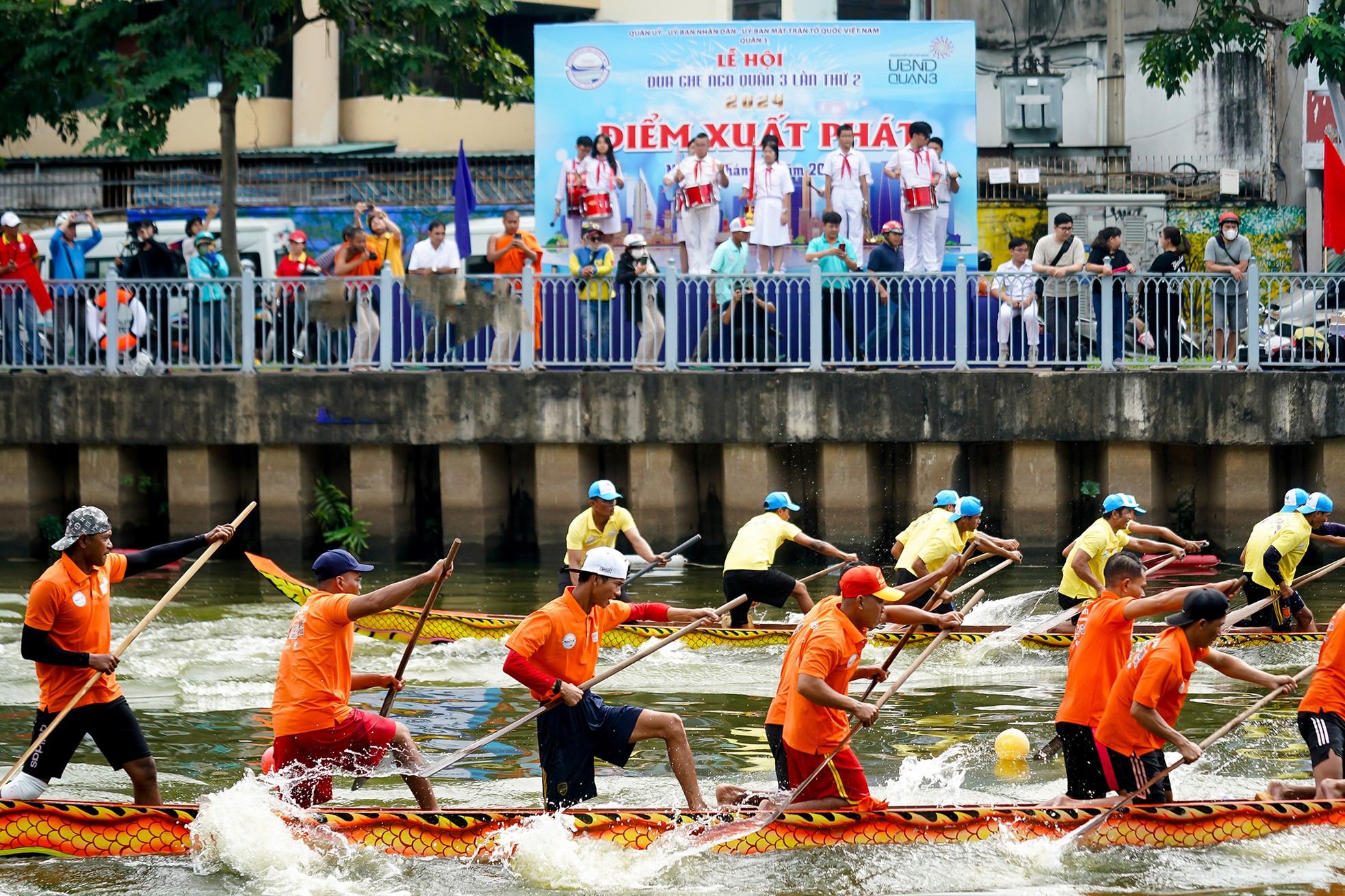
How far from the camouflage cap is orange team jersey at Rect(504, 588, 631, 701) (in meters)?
2.18

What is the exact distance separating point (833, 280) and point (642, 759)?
327 inches

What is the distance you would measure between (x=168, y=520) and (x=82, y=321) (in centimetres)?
256

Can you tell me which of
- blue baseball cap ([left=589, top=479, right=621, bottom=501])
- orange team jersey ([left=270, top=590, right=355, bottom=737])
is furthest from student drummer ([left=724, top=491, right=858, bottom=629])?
orange team jersey ([left=270, top=590, right=355, bottom=737])

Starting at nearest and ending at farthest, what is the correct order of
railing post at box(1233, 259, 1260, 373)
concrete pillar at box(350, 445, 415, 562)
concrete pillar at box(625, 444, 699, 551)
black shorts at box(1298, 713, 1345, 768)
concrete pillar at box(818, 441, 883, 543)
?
black shorts at box(1298, 713, 1345, 768) < railing post at box(1233, 259, 1260, 373) < concrete pillar at box(818, 441, 883, 543) < concrete pillar at box(625, 444, 699, 551) < concrete pillar at box(350, 445, 415, 562)

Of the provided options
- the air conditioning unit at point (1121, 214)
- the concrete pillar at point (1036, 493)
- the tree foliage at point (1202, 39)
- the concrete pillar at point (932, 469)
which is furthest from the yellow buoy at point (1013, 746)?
the air conditioning unit at point (1121, 214)

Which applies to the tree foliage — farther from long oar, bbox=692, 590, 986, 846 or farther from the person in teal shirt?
long oar, bbox=692, 590, 986, 846

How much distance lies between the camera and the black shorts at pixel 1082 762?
852 cm

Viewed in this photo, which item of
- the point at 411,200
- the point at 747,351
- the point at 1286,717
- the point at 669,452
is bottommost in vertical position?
the point at 1286,717

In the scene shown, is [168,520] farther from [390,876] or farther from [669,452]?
[390,876]

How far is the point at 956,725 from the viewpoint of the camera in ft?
37.3

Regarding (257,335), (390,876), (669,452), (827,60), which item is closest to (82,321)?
(257,335)

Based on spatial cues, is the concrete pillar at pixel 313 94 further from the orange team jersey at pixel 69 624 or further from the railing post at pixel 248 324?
the orange team jersey at pixel 69 624

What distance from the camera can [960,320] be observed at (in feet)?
58.3

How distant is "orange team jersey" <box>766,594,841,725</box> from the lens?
8180 mm
